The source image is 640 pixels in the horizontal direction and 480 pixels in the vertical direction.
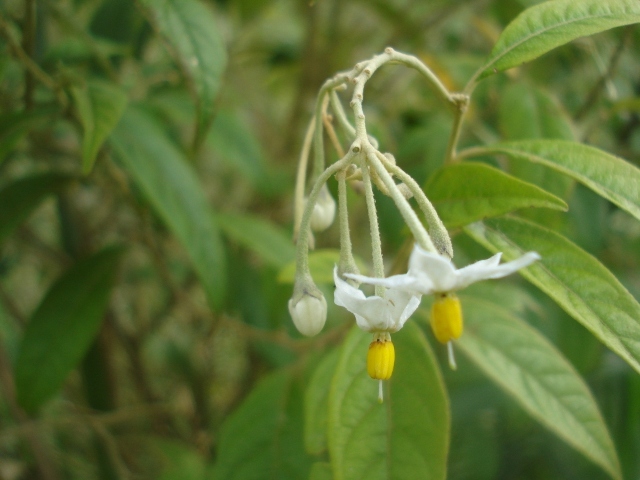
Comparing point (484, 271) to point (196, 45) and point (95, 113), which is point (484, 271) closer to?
point (196, 45)

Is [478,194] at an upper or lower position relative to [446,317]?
upper

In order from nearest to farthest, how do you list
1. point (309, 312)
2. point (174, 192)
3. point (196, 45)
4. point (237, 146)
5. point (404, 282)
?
1. point (404, 282)
2. point (309, 312)
3. point (196, 45)
4. point (174, 192)
5. point (237, 146)

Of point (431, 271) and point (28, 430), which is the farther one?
point (28, 430)

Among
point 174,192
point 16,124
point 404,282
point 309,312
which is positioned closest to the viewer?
point 404,282

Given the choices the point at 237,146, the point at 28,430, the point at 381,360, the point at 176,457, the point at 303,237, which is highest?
A: the point at 237,146

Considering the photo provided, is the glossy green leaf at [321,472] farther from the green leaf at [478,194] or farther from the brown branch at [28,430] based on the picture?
the brown branch at [28,430]

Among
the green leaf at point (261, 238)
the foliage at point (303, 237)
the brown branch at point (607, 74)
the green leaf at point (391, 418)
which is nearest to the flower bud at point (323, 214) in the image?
the foliage at point (303, 237)

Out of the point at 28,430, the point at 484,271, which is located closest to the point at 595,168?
the point at 484,271

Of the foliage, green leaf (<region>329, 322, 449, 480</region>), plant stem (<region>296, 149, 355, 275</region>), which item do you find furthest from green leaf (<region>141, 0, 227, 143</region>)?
green leaf (<region>329, 322, 449, 480</region>)
